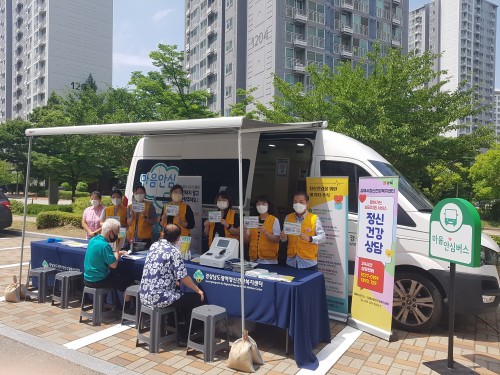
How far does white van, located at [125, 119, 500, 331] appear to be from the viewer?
17.7 ft

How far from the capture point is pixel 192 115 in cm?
1964

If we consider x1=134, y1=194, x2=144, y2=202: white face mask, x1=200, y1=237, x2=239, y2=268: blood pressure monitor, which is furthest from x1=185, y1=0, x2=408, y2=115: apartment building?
x1=200, y1=237, x2=239, y2=268: blood pressure monitor

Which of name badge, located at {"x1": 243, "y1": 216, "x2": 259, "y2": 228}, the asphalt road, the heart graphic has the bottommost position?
the asphalt road

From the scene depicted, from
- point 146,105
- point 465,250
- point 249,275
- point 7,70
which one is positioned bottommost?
point 249,275

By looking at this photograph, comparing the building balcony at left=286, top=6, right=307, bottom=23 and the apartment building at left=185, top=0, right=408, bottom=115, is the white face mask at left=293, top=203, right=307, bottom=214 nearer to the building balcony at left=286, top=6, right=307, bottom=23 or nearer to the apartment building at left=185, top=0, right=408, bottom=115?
the apartment building at left=185, top=0, right=408, bottom=115

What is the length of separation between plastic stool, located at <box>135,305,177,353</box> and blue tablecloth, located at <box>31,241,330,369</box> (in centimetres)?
57

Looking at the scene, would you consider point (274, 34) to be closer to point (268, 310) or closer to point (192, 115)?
point (192, 115)

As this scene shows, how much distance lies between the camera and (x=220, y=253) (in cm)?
547

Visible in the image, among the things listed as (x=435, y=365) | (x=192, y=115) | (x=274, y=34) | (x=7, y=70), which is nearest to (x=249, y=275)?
(x=435, y=365)

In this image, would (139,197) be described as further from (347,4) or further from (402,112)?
(347,4)

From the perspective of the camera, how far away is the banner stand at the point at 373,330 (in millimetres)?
5312

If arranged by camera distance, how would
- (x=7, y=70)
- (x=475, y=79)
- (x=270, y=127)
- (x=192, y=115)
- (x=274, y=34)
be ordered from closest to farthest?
(x=270, y=127), (x=192, y=115), (x=274, y=34), (x=7, y=70), (x=475, y=79)

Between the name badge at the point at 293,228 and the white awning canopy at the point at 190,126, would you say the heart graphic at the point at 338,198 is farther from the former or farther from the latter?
the white awning canopy at the point at 190,126

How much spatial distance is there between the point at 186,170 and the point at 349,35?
130ft
